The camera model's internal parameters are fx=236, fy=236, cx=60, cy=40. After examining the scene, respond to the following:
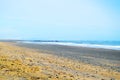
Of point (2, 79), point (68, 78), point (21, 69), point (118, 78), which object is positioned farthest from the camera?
point (118, 78)

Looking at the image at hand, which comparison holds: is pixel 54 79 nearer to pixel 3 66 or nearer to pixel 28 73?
pixel 28 73

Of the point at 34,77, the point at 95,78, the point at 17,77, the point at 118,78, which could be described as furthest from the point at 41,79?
the point at 118,78

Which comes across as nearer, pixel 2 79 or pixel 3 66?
→ pixel 2 79

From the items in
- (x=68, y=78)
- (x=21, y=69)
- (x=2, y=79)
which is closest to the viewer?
(x=2, y=79)

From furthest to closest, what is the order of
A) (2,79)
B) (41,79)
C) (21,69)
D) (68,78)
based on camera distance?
(21,69) < (68,78) < (41,79) < (2,79)

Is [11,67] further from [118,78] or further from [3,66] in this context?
[118,78]

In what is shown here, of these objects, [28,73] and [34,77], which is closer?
[34,77]

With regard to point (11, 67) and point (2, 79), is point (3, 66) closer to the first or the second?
point (11, 67)

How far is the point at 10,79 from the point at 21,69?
8.17 ft

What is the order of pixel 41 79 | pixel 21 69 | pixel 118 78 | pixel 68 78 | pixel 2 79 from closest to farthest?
pixel 2 79 → pixel 41 79 → pixel 68 78 → pixel 21 69 → pixel 118 78

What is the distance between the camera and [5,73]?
12.0 meters

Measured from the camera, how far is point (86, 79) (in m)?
12.8

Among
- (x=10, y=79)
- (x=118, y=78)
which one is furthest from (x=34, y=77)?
(x=118, y=78)

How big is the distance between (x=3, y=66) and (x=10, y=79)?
3.07 meters
